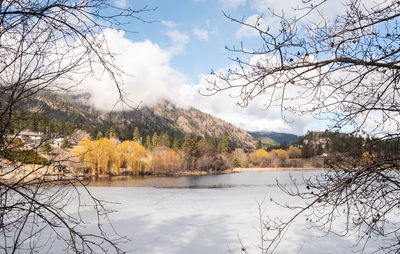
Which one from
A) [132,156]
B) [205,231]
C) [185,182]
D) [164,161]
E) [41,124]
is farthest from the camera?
[164,161]

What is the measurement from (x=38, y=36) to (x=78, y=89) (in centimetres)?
52

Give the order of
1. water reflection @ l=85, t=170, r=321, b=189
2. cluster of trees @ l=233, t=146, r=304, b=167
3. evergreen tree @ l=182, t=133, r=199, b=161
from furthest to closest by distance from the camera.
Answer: cluster of trees @ l=233, t=146, r=304, b=167 → evergreen tree @ l=182, t=133, r=199, b=161 → water reflection @ l=85, t=170, r=321, b=189

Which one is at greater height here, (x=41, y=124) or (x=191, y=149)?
(x=191, y=149)

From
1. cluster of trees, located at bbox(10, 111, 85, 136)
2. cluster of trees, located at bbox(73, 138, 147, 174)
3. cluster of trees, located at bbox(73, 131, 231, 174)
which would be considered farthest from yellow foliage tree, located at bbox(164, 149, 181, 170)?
cluster of trees, located at bbox(10, 111, 85, 136)

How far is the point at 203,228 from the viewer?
327 inches

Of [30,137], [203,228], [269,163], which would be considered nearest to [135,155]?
[203,228]

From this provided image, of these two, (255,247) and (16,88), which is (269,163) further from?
(16,88)

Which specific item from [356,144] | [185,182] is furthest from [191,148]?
[356,144]

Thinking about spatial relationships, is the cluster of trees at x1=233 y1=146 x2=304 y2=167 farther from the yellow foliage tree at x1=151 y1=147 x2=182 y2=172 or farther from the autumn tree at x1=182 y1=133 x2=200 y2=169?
the yellow foliage tree at x1=151 y1=147 x2=182 y2=172

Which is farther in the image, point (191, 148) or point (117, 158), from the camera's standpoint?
point (191, 148)

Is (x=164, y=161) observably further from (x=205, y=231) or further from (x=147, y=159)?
(x=205, y=231)

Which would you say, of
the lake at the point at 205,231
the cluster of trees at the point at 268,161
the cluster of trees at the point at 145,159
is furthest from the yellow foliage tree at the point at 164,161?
the lake at the point at 205,231

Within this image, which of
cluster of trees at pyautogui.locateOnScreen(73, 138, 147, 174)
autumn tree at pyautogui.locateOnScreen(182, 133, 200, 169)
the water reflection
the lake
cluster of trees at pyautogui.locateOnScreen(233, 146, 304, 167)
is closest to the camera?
the lake

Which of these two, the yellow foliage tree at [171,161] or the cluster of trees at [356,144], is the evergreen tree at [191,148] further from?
the cluster of trees at [356,144]
